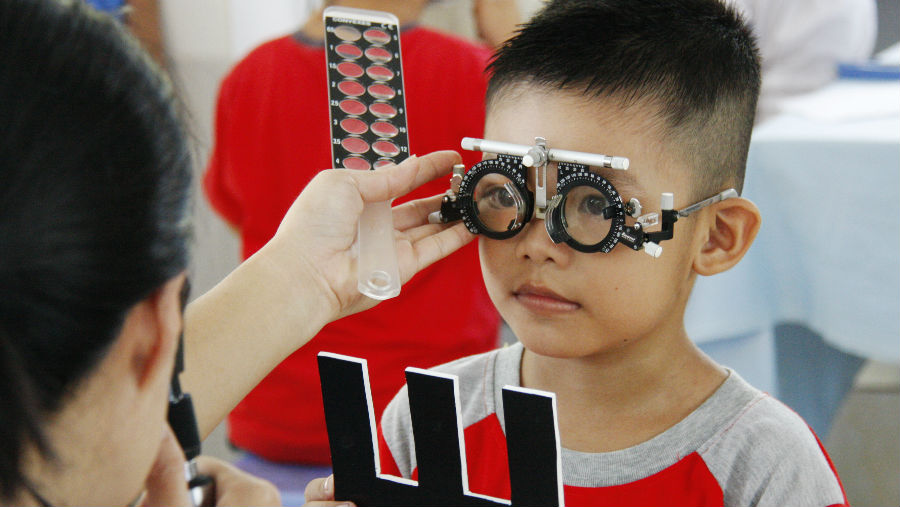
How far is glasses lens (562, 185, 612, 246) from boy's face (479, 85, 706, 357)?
16 millimetres

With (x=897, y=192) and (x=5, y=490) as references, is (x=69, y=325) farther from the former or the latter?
(x=897, y=192)

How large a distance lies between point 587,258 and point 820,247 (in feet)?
1.86

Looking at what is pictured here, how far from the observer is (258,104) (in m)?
0.86

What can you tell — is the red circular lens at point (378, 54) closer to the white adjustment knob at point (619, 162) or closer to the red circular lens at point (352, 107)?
the red circular lens at point (352, 107)

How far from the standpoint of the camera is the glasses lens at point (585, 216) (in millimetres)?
562

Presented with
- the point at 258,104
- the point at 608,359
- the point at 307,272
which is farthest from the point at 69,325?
the point at 258,104

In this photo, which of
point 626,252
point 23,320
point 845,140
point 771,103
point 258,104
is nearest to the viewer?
point 23,320

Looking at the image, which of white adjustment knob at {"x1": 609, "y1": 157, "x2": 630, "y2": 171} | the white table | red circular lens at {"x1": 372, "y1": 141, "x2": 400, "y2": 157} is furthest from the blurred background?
white adjustment knob at {"x1": 609, "y1": 157, "x2": 630, "y2": 171}

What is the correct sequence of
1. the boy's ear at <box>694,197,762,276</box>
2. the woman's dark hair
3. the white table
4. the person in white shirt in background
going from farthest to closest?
the person in white shirt in background < the white table < the boy's ear at <box>694,197,762,276</box> < the woman's dark hair

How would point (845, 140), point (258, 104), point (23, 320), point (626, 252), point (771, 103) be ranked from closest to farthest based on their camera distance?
point (23, 320) < point (626, 252) < point (258, 104) < point (845, 140) < point (771, 103)

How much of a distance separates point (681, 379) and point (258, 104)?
490mm

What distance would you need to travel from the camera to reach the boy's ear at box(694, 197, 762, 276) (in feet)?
2.13

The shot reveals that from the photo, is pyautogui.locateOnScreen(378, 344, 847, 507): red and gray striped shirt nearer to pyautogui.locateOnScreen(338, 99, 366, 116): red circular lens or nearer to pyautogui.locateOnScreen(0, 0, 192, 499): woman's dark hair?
pyautogui.locateOnScreen(338, 99, 366, 116): red circular lens

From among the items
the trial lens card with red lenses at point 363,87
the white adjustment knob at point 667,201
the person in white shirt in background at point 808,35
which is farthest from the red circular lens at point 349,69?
the person in white shirt in background at point 808,35
